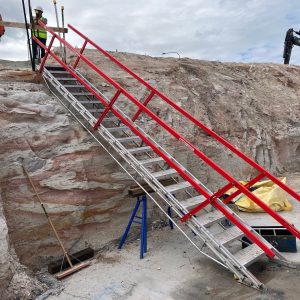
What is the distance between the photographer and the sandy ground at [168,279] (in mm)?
5438

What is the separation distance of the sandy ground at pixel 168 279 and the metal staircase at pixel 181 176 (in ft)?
0.76

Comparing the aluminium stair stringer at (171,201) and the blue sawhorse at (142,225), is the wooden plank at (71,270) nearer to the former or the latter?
the blue sawhorse at (142,225)

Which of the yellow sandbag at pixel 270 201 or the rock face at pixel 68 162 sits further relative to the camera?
the yellow sandbag at pixel 270 201

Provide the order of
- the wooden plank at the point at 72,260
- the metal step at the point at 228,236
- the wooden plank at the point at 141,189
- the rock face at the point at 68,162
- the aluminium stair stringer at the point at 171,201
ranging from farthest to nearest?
the wooden plank at the point at 141,189, the rock face at the point at 68,162, the wooden plank at the point at 72,260, the metal step at the point at 228,236, the aluminium stair stringer at the point at 171,201

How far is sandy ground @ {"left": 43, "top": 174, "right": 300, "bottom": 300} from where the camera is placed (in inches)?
214

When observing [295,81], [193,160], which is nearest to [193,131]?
[193,160]

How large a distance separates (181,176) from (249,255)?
5.84 ft

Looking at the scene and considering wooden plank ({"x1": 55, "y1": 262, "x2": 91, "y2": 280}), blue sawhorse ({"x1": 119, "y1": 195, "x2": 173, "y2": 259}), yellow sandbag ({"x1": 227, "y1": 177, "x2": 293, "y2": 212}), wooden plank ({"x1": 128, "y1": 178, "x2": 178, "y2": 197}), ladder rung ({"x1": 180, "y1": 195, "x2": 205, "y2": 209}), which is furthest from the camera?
yellow sandbag ({"x1": 227, "y1": 177, "x2": 293, "y2": 212})

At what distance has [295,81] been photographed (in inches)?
576

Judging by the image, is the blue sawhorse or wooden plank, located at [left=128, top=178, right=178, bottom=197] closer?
the blue sawhorse


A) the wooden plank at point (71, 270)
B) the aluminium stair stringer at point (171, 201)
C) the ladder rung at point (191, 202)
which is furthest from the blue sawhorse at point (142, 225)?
the wooden plank at point (71, 270)

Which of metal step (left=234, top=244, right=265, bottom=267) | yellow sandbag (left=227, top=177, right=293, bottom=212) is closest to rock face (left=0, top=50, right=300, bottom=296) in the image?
yellow sandbag (left=227, top=177, right=293, bottom=212)

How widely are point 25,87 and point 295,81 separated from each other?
437 inches

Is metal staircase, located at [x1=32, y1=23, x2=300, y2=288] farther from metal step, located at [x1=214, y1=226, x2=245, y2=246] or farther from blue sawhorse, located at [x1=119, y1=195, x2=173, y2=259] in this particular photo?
blue sawhorse, located at [x1=119, y1=195, x2=173, y2=259]
